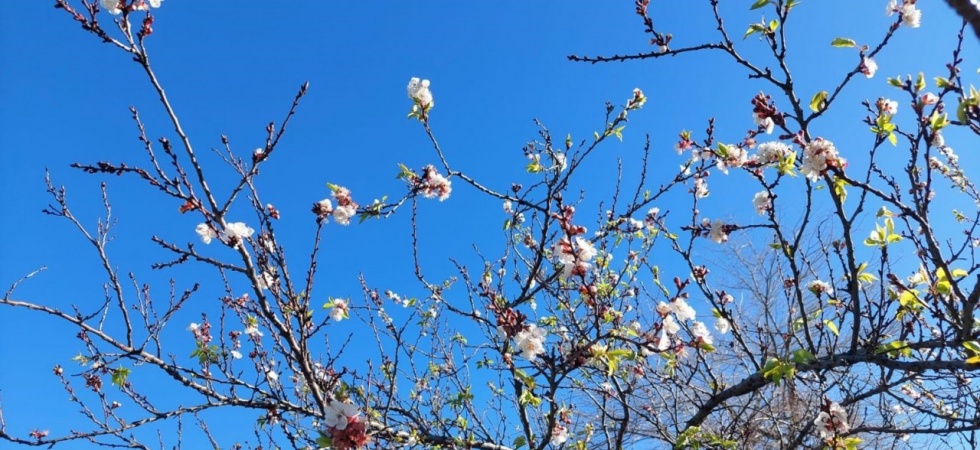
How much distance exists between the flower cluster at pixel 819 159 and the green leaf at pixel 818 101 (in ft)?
0.54

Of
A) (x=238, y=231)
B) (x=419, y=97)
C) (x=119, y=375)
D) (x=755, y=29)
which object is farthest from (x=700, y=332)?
(x=119, y=375)

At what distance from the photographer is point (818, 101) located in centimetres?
244

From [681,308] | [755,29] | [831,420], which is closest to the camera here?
[755,29]

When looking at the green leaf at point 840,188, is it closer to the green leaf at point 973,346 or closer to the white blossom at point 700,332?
the green leaf at point 973,346

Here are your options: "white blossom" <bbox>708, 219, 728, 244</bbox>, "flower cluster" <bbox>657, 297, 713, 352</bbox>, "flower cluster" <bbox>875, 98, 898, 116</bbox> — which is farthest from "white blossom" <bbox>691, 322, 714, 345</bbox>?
"flower cluster" <bbox>875, 98, 898, 116</bbox>

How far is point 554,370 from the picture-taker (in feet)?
8.84

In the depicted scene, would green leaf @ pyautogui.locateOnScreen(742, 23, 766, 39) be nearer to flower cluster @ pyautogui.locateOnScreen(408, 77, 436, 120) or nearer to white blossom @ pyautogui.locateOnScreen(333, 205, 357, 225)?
flower cluster @ pyautogui.locateOnScreen(408, 77, 436, 120)

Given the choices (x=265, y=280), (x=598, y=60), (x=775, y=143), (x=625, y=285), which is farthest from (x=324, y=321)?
(x=625, y=285)

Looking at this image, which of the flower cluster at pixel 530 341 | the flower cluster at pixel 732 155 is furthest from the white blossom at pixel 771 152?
the flower cluster at pixel 530 341

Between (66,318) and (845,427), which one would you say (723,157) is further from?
(66,318)

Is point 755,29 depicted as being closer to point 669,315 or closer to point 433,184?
point 669,315

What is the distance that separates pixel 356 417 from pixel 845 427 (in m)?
2.41

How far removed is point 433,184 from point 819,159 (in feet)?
6.60

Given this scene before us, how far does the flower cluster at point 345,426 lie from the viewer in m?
2.13
